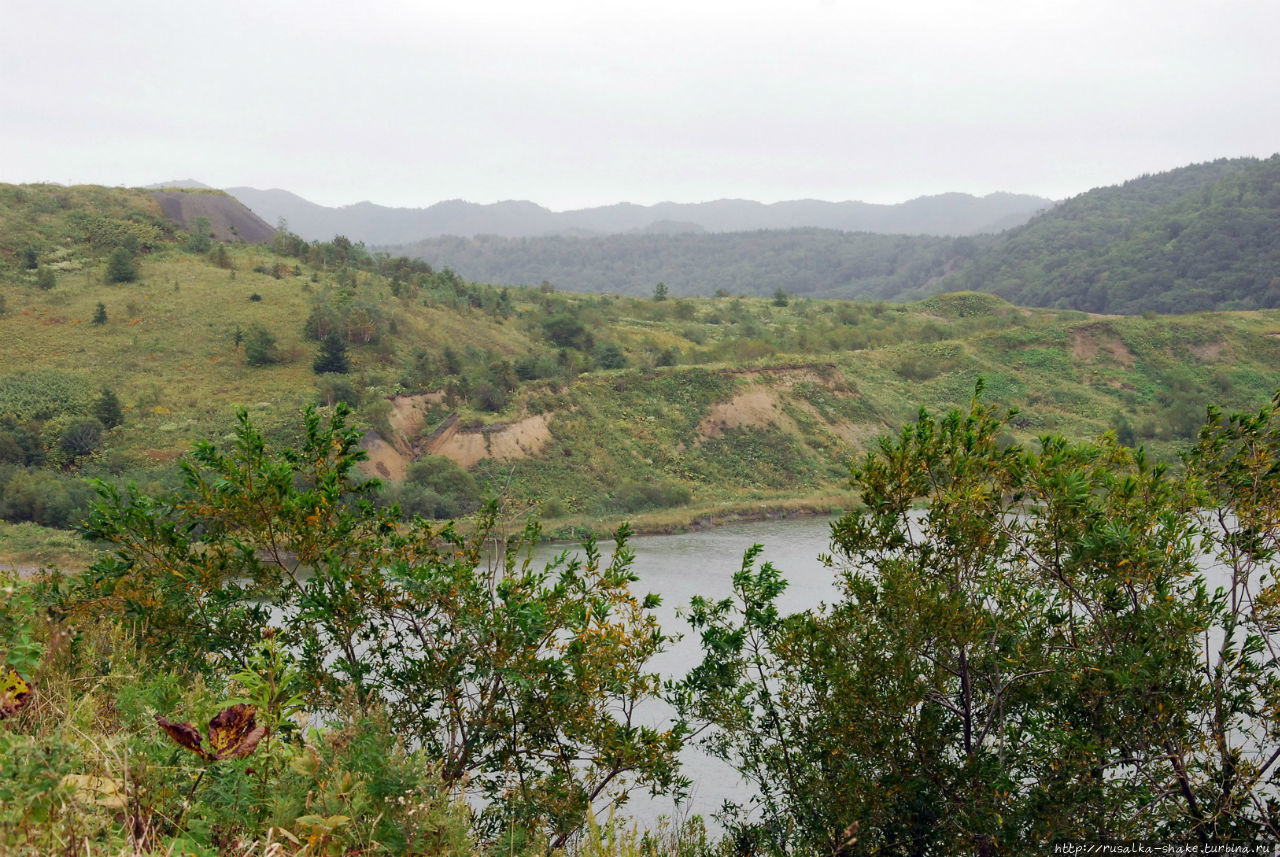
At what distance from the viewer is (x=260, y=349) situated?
34.8 metres

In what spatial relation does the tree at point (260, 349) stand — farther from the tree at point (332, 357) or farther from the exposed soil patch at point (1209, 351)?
the exposed soil patch at point (1209, 351)

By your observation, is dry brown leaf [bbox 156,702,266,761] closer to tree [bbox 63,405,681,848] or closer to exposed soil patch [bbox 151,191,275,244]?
tree [bbox 63,405,681,848]

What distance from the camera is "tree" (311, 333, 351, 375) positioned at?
115ft

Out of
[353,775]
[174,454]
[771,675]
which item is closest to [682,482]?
[174,454]

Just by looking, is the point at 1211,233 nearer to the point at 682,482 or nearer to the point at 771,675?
the point at 682,482

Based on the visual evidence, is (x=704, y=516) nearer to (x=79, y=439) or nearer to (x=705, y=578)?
(x=705, y=578)

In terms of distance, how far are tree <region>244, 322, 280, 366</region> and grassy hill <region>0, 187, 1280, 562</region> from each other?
0.36 feet

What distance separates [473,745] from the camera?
670 centimetres

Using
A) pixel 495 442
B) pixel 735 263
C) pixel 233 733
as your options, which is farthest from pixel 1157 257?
pixel 233 733

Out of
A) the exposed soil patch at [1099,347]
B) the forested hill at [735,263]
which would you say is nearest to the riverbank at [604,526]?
the exposed soil patch at [1099,347]

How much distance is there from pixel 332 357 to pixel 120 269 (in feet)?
50.1

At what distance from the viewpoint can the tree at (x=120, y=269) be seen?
4134 centimetres

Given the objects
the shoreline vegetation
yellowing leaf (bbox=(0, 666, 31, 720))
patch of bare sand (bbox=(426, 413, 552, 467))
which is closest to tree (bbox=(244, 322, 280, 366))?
patch of bare sand (bbox=(426, 413, 552, 467))

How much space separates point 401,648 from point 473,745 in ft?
3.55
